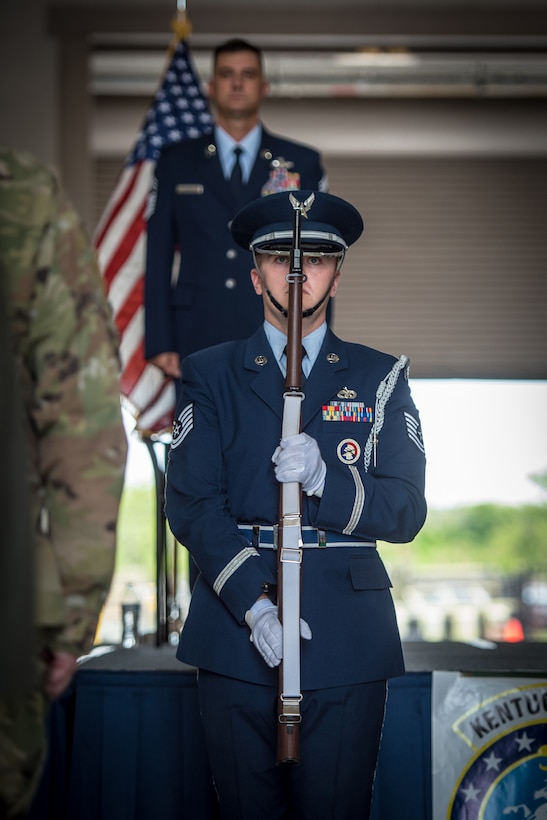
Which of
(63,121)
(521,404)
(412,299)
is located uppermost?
(63,121)

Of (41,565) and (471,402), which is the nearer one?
(41,565)

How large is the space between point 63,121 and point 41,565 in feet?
16.9

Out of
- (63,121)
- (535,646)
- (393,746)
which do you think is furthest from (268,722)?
(63,121)

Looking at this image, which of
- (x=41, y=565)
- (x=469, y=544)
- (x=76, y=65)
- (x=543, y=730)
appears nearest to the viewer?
(x=41, y=565)

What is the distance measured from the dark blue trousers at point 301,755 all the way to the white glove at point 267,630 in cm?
9

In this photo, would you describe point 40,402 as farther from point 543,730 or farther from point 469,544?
point 469,544

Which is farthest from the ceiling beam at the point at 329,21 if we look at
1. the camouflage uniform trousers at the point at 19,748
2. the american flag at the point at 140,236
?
the camouflage uniform trousers at the point at 19,748

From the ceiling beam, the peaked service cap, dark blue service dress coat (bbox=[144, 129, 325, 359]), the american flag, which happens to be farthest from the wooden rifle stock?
the ceiling beam

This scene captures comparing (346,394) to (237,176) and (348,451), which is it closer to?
(348,451)

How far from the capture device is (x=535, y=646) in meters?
3.07

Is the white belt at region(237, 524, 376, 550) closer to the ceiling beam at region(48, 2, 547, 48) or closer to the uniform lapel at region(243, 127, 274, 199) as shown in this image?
the uniform lapel at region(243, 127, 274, 199)

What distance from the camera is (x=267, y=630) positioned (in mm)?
1722

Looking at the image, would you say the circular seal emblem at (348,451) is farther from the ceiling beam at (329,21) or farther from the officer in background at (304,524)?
the ceiling beam at (329,21)

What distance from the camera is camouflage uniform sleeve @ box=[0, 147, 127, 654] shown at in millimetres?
1387
